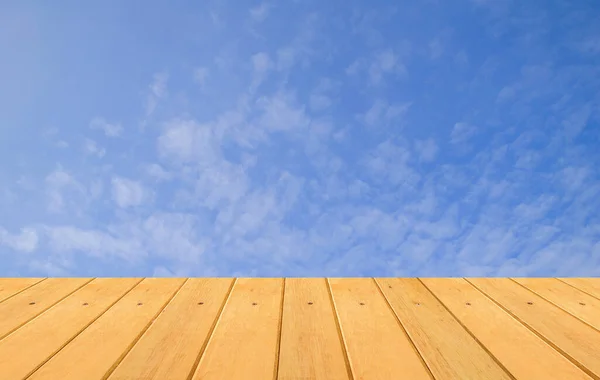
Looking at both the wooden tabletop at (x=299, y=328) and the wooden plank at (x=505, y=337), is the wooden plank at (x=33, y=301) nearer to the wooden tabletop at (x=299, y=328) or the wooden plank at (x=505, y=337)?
the wooden tabletop at (x=299, y=328)

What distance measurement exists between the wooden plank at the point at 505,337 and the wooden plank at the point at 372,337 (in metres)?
0.23

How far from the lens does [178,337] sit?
56.4 inches

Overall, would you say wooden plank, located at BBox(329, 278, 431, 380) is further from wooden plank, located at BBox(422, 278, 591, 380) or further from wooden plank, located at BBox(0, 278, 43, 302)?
wooden plank, located at BBox(0, 278, 43, 302)

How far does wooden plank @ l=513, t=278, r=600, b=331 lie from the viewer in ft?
5.56

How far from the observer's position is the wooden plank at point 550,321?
1.36 m

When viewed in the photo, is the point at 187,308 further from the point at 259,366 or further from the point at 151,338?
the point at 259,366

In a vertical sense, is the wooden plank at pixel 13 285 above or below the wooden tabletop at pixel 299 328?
above

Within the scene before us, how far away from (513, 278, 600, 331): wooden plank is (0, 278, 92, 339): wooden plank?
1783 millimetres

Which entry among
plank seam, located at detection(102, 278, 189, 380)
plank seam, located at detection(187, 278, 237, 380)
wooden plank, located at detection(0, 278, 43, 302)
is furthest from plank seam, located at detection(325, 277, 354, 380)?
wooden plank, located at detection(0, 278, 43, 302)

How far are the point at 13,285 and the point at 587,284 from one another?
231 cm

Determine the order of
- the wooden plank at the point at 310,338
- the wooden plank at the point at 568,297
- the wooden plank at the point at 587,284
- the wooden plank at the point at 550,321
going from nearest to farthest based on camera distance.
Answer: the wooden plank at the point at 310,338 < the wooden plank at the point at 550,321 < the wooden plank at the point at 568,297 < the wooden plank at the point at 587,284

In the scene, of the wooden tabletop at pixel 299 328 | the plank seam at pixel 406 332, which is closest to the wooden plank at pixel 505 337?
the wooden tabletop at pixel 299 328

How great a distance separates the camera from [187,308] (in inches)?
66.9

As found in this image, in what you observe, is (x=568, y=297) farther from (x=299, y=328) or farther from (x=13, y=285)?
(x=13, y=285)
